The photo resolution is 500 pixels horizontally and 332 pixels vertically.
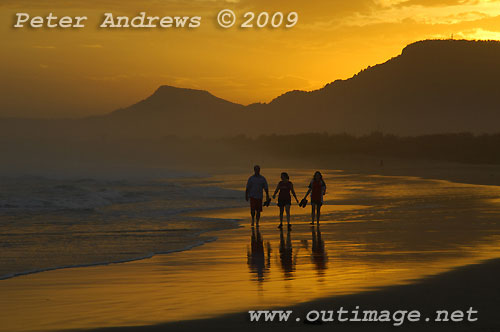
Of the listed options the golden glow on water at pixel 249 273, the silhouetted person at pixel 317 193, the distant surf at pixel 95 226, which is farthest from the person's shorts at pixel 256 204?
the silhouetted person at pixel 317 193

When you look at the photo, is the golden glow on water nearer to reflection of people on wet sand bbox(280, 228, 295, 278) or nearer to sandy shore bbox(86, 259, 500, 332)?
reflection of people on wet sand bbox(280, 228, 295, 278)

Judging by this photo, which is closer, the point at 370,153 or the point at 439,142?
the point at 370,153

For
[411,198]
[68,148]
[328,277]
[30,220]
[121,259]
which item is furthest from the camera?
[68,148]

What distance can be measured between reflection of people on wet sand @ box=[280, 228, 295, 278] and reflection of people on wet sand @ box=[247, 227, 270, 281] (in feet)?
1.10

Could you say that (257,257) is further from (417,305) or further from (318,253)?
(417,305)

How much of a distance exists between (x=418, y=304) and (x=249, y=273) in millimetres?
3646

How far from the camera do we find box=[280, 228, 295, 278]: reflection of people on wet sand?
12.5m

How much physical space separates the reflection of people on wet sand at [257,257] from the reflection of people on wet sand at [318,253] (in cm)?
94

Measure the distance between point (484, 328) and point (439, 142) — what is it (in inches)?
6672

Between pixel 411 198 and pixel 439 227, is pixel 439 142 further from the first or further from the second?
pixel 439 227

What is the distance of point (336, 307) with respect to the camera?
916 cm

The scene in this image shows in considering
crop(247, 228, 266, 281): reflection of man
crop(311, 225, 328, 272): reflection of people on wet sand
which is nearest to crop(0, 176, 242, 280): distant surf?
crop(247, 228, 266, 281): reflection of man

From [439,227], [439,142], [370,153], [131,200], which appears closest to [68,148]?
[370,153]

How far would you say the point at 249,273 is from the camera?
40.1 feet
